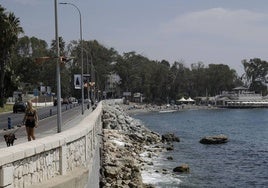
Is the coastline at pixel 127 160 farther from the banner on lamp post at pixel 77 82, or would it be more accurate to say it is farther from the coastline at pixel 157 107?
the coastline at pixel 157 107

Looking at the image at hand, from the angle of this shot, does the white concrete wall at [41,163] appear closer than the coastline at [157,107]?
Yes

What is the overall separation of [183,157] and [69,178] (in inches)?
1291

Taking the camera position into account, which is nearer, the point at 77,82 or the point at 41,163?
the point at 41,163

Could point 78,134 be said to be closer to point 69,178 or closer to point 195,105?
point 69,178

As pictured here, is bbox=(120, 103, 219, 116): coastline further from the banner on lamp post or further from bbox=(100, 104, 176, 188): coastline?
the banner on lamp post

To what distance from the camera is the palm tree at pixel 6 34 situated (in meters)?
62.3

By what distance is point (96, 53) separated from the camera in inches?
6865

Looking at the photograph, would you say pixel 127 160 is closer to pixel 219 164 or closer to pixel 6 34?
pixel 219 164

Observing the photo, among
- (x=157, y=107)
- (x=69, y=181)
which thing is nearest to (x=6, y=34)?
(x=69, y=181)

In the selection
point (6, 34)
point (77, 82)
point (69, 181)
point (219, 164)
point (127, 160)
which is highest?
point (6, 34)

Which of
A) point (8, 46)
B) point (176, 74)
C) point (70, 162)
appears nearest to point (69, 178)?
point (70, 162)

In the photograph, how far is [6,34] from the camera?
2473 inches

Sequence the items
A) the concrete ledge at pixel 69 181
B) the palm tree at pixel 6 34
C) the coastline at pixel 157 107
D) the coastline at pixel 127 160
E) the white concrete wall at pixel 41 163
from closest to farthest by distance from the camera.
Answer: the white concrete wall at pixel 41 163 < the concrete ledge at pixel 69 181 < the coastline at pixel 127 160 < the palm tree at pixel 6 34 < the coastline at pixel 157 107

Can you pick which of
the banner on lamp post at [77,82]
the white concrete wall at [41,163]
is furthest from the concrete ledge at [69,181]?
the banner on lamp post at [77,82]
